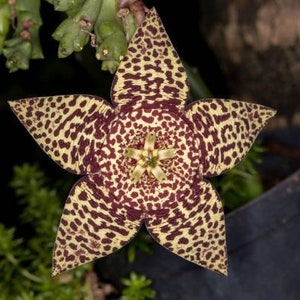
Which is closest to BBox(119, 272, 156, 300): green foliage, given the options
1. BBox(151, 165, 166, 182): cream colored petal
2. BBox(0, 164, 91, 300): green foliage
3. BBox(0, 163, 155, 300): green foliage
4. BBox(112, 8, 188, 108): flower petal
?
BBox(0, 163, 155, 300): green foliage

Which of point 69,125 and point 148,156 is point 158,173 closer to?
point 148,156

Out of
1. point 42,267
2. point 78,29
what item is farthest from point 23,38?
Answer: point 42,267

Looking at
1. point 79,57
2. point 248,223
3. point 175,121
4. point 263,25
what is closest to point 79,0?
point 175,121

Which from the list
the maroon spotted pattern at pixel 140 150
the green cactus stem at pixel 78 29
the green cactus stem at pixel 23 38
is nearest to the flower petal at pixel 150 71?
the maroon spotted pattern at pixel 140 150

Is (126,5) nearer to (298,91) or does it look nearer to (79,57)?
(79,57)

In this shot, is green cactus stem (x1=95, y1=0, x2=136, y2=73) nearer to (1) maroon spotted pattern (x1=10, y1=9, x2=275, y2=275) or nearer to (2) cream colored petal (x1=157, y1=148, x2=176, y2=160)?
(1) maroon spotted pattern (x1=10, y1=9, x2=275, y2=275)

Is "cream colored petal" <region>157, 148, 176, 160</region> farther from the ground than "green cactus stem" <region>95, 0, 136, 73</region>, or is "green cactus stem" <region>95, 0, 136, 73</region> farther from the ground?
"green cactus stem" <region>95, 0, 136, 73</region>
